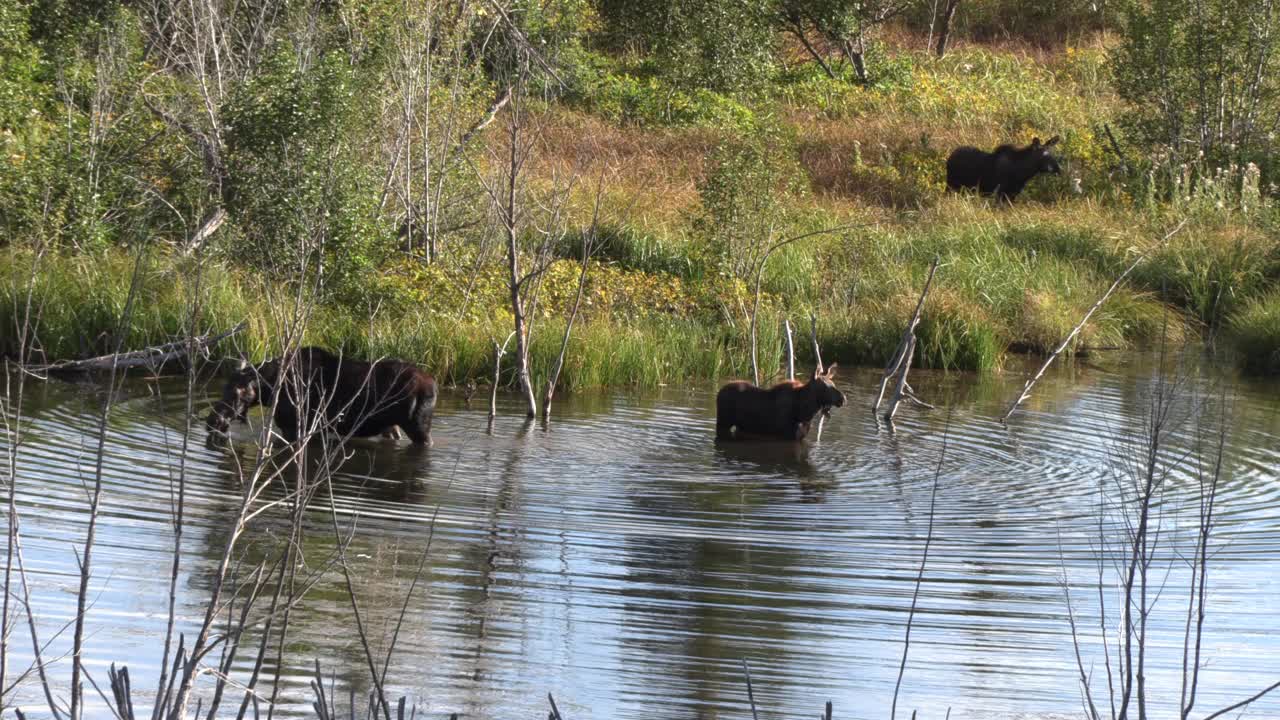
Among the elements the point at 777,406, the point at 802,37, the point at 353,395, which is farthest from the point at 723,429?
the point at 802,37

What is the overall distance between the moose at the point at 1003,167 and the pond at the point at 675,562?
44.0 ft

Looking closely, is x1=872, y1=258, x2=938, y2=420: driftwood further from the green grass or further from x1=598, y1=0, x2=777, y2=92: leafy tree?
x1=598, y1=0, x2=777, y2=92: leafy tree

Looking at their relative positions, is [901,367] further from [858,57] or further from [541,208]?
[858,57]

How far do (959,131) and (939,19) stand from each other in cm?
1551

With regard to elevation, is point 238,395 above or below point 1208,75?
below

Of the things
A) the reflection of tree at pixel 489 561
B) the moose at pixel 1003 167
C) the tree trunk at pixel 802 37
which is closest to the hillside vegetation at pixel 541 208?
the moose at pixel 1003 167

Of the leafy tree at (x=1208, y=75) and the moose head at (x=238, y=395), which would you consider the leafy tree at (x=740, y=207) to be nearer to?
the moose head at (x=238, y=395)

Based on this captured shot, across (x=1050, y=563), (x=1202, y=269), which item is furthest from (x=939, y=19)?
(x=1050, y=563)

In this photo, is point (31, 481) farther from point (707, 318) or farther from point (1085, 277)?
point (1085, 277)

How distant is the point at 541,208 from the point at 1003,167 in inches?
413

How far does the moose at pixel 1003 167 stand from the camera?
84.7 feet

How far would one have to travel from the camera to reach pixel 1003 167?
2605 centimetres

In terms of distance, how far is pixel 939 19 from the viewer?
146 ft

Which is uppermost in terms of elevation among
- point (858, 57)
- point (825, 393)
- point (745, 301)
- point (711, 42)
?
point (858, 57)
